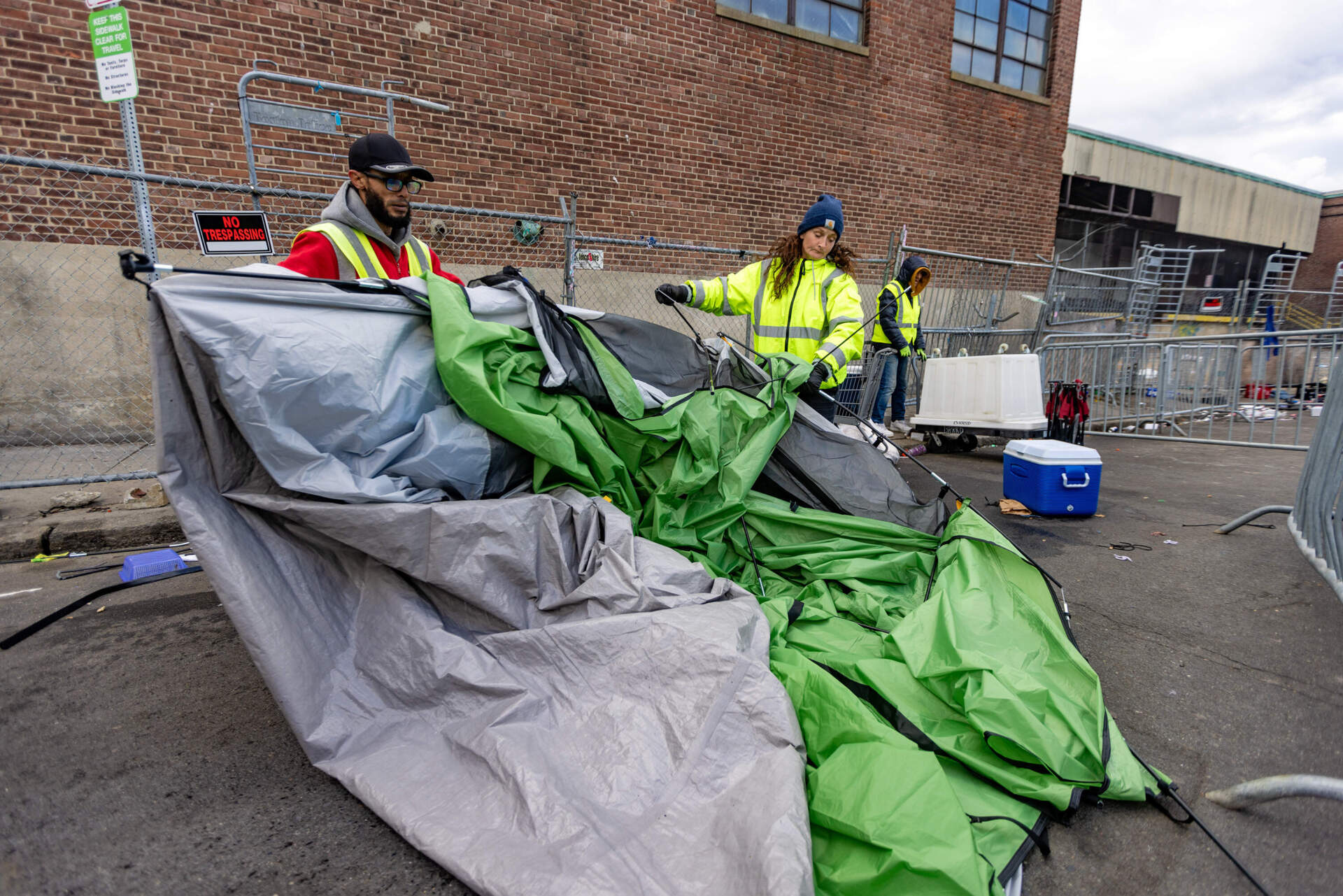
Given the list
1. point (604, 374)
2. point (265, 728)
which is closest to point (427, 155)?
point (604, 374)

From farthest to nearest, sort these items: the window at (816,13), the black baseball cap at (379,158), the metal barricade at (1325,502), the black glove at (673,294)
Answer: the window at (816,13) → the black glove at (673,294) → the metal barricade at (1325,502) → the black baseball cap at (379,158)

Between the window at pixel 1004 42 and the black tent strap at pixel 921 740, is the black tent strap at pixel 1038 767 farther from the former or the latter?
the window at pixel 1004 42

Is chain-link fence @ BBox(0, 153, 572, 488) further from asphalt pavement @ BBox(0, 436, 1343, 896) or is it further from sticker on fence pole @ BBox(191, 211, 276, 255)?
asphalt pavement @ BBox(0, 436, 1343, 896)

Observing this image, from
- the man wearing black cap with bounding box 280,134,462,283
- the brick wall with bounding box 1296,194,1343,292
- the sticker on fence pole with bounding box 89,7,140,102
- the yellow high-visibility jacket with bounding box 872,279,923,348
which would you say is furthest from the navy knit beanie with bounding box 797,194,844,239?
the brick wall with bounding box 1296,194,1343,292

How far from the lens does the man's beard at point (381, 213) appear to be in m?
3.15

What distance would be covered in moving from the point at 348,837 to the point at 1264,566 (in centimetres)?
444

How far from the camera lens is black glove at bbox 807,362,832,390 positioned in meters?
3.29

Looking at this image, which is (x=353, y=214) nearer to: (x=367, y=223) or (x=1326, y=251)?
(x=367, y=223)

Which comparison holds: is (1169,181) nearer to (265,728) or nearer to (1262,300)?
(1262,300)

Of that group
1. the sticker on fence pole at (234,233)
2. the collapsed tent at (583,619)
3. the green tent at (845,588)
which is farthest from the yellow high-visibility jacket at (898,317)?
the sticker on fence pole at (234,233)

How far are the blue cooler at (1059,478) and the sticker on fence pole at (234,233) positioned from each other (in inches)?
198

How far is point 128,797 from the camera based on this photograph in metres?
1.89

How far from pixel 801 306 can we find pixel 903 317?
3410 mm

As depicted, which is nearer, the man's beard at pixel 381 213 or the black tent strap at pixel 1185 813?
the black tent strap at pixel 1185 813
